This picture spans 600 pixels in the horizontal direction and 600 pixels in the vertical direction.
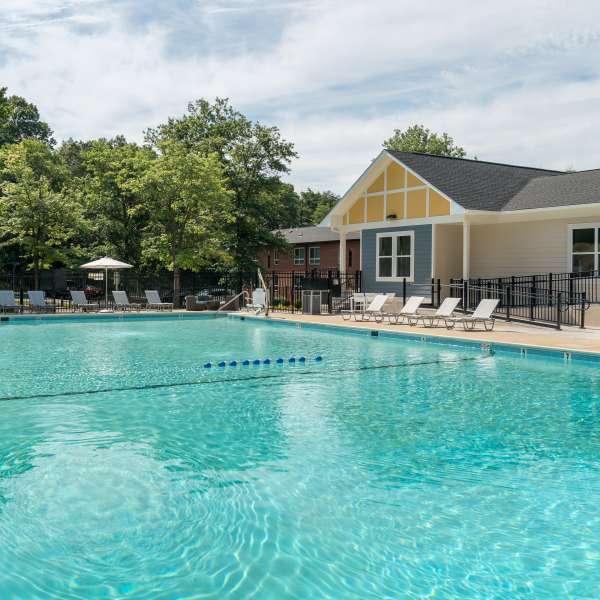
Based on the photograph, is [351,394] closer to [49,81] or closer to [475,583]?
[475,583]

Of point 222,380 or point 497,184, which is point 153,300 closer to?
point 497,184

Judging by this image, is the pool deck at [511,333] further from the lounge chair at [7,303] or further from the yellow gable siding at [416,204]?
the yellow gable siding at [416,204]

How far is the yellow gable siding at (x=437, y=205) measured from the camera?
20.1 metres

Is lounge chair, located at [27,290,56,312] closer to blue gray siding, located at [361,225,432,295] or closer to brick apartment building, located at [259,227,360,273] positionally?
blue gray siding, located at [361,225,432,295]

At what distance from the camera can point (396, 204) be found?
22.0 meters

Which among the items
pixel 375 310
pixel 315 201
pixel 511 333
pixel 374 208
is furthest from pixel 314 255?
pixel 315 201

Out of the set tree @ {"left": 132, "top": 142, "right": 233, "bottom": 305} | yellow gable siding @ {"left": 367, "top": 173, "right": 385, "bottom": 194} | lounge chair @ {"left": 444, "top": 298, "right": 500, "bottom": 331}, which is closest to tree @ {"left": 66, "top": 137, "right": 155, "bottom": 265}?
tree @ {"left": 132, "top": 142, "right": 233, "bottom": 305}

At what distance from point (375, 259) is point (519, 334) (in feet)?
31.8

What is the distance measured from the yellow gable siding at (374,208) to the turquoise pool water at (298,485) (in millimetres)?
13230

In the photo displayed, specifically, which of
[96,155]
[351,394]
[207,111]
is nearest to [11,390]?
[351,394]

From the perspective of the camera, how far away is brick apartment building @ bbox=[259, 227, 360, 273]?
40.2 meters

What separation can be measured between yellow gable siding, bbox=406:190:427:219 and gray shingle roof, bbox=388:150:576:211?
649mm

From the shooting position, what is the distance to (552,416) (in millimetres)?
7492

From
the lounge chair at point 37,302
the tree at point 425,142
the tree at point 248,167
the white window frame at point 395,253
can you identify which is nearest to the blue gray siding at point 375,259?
the white window frame at point 395,253
